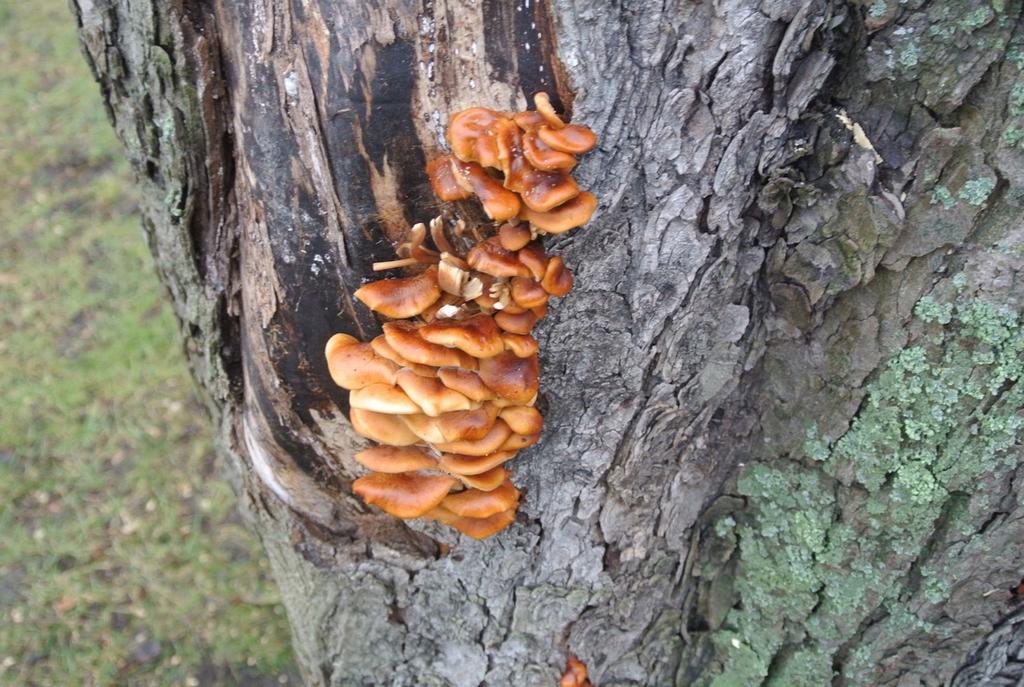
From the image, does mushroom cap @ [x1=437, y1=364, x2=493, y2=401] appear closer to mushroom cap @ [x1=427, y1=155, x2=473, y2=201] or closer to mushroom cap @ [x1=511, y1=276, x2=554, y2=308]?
mushroom cap @ [x1=511, y1=276, x2=554, y2=308]

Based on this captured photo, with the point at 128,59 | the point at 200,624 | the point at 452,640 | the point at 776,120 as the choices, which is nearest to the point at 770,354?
the point at 776,120

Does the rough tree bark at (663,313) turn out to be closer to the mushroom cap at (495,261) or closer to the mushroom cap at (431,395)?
the mushroom cap at (495,261)

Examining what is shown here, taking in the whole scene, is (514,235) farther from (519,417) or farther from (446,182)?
(519,417)

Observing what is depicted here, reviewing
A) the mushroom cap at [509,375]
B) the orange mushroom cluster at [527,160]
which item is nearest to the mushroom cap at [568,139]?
the orange mushroom cluster at [527,160]

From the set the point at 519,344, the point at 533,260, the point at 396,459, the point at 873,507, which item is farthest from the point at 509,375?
the point at 873,507

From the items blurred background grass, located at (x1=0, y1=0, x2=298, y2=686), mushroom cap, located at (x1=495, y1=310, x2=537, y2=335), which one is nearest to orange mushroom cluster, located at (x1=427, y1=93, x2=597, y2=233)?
mushroom cap, located at (x1=495, y1=310, x2=537, y2=335)
